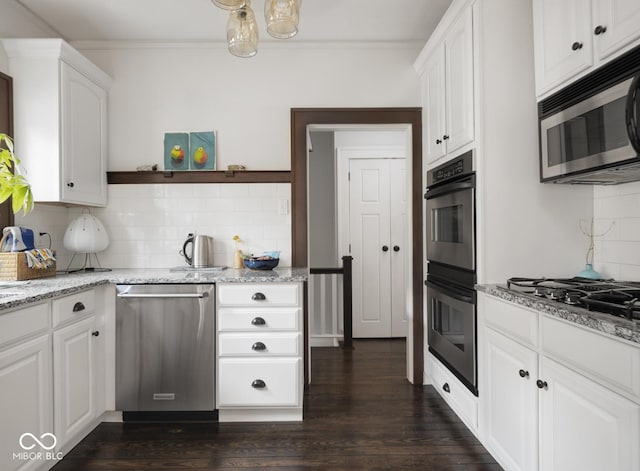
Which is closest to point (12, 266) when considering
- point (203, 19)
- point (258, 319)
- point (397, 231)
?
point (258, 319)

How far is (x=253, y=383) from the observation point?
238cm

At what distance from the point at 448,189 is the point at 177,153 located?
2.03 metres

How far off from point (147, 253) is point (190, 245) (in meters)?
0.35

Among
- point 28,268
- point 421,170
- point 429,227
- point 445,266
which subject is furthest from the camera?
point 421,170

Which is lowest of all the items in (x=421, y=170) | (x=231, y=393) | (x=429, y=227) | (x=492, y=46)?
(x=231, y=393)

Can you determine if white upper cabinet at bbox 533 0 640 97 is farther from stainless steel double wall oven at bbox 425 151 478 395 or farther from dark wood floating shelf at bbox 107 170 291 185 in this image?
dark wood floating shelf at bbox 107 170 291 185

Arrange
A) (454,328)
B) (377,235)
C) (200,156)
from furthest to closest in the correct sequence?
(377,235)
(200,156)
(454,328)

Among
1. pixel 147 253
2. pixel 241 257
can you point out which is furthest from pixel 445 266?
pixel 147 253

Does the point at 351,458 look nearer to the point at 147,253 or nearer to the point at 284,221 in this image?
the point at 284,221

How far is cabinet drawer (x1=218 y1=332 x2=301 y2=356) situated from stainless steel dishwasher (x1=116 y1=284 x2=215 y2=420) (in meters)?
0.09

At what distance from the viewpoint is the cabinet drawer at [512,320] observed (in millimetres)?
1568

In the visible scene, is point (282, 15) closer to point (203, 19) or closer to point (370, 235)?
point (203, 19)

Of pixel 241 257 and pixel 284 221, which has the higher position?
pixel 284 221

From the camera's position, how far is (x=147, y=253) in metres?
3.03
